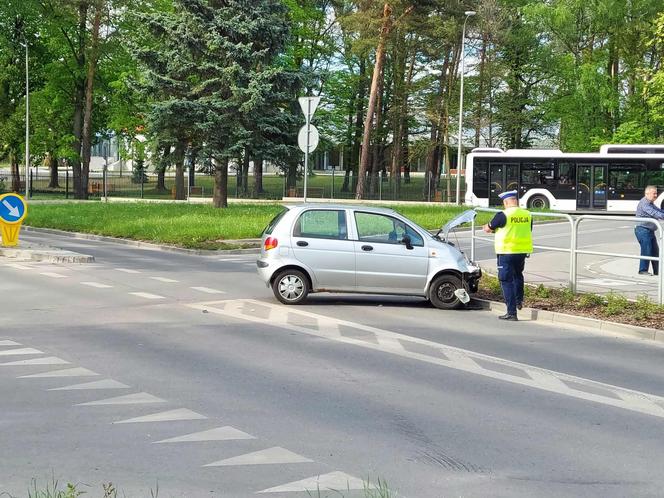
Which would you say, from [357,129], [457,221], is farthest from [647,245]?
[357,129]

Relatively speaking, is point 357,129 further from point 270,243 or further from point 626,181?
point 270,243

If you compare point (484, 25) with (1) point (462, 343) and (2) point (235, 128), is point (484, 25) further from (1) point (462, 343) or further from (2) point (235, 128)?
(1) point (462, 343)

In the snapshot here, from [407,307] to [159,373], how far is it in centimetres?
589

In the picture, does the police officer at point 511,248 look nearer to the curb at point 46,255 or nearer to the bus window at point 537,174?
the curb at point 46,255

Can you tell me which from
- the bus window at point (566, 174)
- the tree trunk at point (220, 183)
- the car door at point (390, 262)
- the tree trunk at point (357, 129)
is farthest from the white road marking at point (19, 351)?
the tree trunk at point (357, 129)

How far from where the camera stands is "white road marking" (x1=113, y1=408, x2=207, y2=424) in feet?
22.9

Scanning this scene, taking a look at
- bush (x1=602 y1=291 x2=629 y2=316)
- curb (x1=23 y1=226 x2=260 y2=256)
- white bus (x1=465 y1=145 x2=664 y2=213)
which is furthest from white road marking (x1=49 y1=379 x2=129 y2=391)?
white bus (x1=465 y1=145 x2=664 y2=213)

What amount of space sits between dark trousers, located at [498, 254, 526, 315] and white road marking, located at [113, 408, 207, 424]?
6555 mm

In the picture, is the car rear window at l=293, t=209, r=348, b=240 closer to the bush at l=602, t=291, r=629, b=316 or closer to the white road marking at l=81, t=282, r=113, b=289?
the white road marking at l=81, t=282, r=113, b=289

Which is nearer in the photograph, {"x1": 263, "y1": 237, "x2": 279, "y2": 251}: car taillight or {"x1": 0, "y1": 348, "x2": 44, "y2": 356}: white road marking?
{"x1": 0, "y1": 348, "x2": 44, "y2": 356}: white road marking

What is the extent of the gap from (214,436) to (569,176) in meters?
36.7

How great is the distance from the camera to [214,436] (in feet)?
21.5

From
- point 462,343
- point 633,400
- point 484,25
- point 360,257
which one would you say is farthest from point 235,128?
point 633,400

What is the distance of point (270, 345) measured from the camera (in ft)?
34.2
